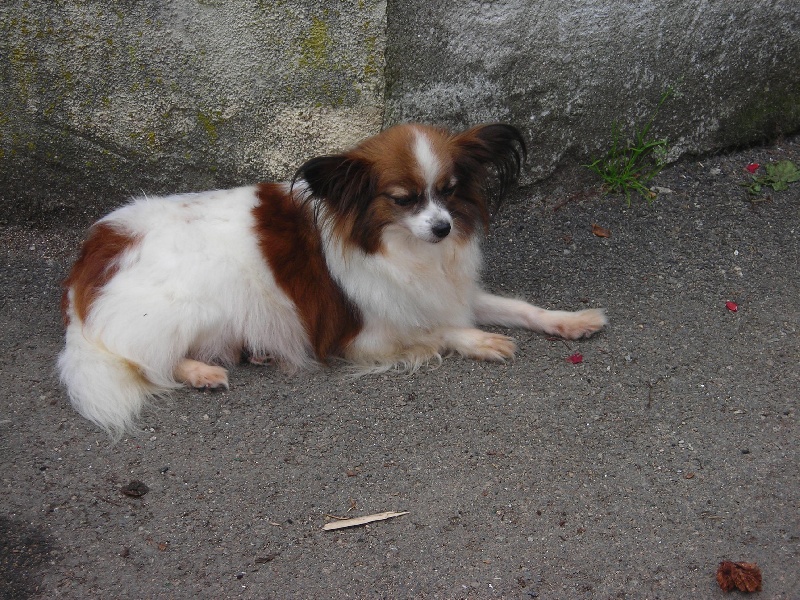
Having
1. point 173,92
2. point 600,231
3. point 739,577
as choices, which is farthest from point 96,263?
point 739,577

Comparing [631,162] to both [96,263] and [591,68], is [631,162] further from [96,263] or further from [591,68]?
[96,263]

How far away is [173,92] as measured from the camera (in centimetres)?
420

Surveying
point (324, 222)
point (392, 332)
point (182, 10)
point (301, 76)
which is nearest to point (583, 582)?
point (392, 332)

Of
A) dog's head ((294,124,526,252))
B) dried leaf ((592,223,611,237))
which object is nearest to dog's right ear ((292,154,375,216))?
dog's head ((294,124,526,252))

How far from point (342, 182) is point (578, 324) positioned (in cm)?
132

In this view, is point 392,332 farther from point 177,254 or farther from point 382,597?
point 382,597

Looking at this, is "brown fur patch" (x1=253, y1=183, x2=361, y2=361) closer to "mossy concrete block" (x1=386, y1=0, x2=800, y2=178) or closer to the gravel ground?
the gravel ground

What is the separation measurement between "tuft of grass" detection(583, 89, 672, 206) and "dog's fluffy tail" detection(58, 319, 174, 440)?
2760 mm

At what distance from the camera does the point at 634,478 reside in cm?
313

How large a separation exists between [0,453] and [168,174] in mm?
1740

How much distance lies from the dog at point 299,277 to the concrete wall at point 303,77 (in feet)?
1.85

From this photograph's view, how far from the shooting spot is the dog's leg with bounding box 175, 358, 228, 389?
3.68 meters

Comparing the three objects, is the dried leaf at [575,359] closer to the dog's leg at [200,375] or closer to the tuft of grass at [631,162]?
the tuft of grass at [631,162]

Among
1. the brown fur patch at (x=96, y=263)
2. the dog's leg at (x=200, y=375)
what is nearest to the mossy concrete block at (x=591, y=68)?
the brown fur patch at (x=96, y=263)
